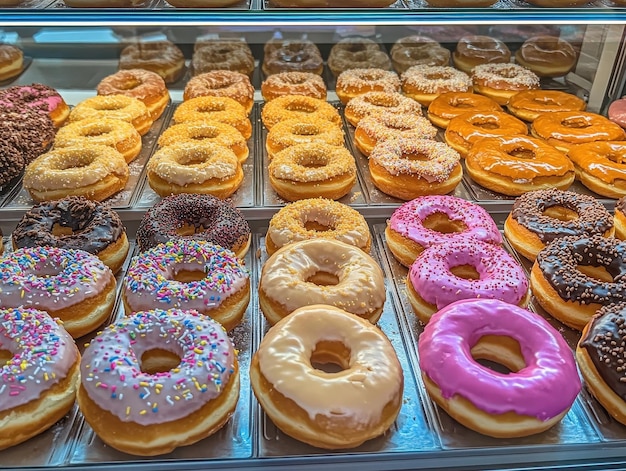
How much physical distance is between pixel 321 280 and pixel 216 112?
5.93ft

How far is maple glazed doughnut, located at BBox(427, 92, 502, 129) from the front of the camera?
3932 mm

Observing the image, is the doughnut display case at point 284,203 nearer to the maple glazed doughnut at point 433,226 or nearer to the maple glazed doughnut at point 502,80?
the maple glazed doughnut at point 433,226

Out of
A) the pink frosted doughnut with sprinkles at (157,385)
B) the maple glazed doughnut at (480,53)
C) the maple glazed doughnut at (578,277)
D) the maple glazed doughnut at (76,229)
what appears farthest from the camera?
the maple glazed doughnut at (480,53)

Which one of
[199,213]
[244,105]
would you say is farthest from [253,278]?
[244,105]

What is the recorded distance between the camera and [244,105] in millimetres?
4090

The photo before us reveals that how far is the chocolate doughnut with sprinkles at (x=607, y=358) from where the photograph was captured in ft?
6.21

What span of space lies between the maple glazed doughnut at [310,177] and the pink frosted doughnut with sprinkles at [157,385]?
50.0 inches

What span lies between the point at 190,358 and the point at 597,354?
4.53ft

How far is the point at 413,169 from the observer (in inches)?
122

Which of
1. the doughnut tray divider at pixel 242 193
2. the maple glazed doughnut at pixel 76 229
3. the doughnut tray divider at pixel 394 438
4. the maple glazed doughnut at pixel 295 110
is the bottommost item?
the doughnut tray divider at pixel 394 438

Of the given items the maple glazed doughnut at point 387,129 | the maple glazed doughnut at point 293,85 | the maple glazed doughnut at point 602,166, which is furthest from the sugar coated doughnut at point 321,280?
the maple glazed doughnut at point 293,85

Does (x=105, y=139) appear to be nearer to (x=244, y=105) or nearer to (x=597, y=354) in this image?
(x=244, y=105)

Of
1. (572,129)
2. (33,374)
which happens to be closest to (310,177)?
(33,374)

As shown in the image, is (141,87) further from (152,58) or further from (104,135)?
(104,135)
